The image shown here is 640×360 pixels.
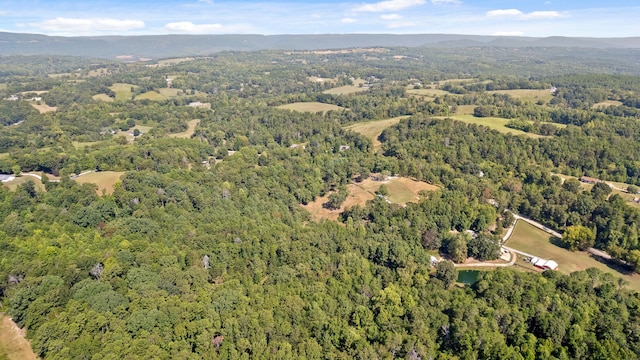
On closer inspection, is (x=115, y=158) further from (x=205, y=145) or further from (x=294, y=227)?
(x=294, y=227)

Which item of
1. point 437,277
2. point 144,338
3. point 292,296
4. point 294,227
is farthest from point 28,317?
point 437,277

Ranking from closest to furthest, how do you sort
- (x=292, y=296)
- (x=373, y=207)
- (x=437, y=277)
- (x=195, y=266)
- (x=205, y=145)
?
(x=292, y=296) → (x=195, y=266) → (x=437, y=277) → (x=373, y=207) → (x=205, y=145)

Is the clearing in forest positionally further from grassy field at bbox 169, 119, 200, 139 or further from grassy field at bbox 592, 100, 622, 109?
grassy field at bbox 592, 100, 622, 109

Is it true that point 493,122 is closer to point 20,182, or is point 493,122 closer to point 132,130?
point 132,130

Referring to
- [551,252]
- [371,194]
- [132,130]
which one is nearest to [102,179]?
[371,194]

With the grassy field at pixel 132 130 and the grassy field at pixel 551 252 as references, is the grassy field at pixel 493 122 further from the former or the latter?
the grassy field at pixel 132 130

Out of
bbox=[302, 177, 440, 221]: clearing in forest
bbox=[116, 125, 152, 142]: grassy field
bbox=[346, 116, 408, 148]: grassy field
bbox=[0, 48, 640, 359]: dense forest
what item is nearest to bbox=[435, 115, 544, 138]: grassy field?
bbox=[0, 48, 640, 359]: dense forest

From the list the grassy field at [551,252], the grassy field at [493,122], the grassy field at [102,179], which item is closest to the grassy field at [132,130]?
the grassy field at [102,179]
